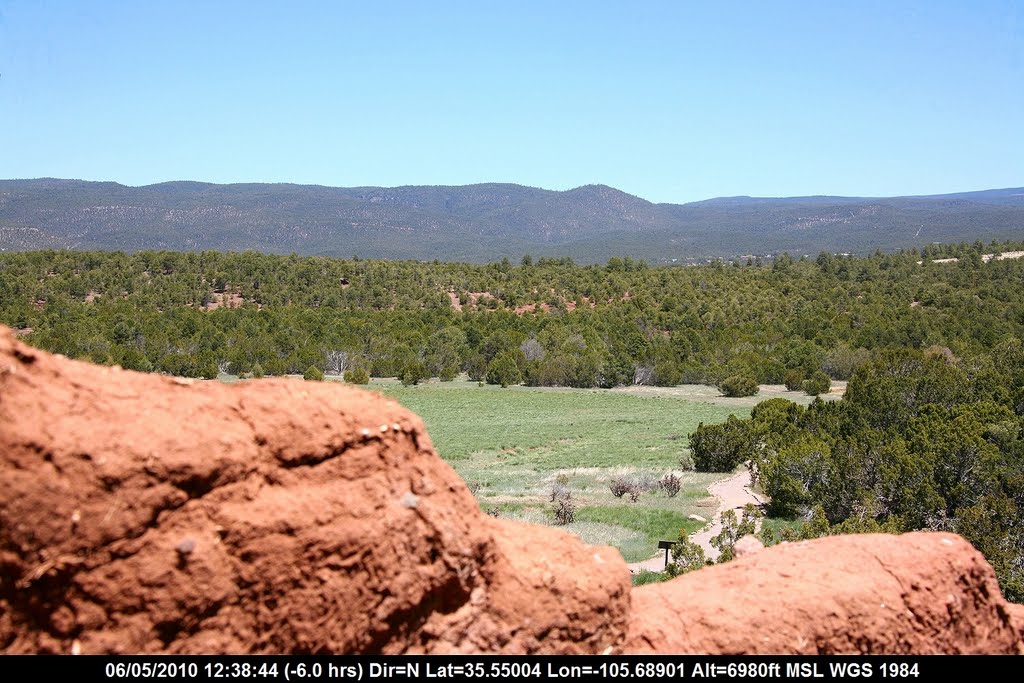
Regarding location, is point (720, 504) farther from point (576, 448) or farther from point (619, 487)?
point (576, 448)

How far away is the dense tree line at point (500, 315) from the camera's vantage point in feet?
159

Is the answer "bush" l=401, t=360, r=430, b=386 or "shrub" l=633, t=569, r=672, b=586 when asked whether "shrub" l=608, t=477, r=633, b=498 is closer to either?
"shrub" l=633, t=569, r=672, b=586

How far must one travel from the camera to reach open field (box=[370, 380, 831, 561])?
64.4 feet

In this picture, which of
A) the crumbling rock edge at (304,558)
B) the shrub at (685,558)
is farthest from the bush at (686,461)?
the crumbling rock edge at (304,558)

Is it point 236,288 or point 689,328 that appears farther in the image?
point 236,288

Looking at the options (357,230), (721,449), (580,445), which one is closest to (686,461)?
(721,449)

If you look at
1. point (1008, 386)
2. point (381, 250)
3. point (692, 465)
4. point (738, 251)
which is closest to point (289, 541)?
point (692, 465)

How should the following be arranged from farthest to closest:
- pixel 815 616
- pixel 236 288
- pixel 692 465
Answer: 1. pixel 236 288
2. pixel 692 465
3. pixel 815 616

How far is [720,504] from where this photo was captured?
70.7 ft

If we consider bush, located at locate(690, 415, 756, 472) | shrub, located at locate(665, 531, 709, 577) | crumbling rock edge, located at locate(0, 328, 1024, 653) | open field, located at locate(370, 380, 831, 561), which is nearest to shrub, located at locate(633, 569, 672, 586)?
shrub, located at locate(665, 531, 709, 577)

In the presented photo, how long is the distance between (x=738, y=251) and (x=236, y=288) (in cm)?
11586

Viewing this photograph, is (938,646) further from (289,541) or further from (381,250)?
(381,250)

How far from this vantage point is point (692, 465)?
87.1ft

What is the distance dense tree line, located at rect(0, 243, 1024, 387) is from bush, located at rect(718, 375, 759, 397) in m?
1.00
